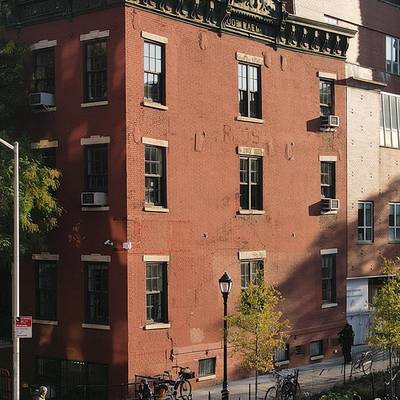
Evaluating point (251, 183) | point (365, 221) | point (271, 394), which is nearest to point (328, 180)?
point (365, 221)

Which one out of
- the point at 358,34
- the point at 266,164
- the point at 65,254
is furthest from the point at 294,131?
the point at 65,254

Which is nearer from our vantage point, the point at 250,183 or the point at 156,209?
the point at 156,209

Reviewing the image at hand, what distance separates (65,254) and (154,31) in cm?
820

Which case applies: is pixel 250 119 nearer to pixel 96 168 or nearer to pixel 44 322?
pixel 96 168

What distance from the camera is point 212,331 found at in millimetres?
30547

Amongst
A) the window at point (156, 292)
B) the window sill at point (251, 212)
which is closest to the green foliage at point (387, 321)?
the window sill at point (251, 212)

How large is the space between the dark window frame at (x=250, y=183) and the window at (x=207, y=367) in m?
5.92

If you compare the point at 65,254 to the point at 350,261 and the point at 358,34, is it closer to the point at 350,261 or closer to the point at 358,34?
the point at 350,261

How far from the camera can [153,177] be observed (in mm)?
28719

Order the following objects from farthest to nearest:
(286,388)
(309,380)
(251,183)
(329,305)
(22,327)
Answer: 1. (329,305)
2. (251,183)
3. (309,380)
4. (286,388)
5. (22,327)

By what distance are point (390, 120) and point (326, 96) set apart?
5713mm

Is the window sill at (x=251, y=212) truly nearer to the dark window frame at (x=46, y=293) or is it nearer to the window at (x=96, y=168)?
the window at (x=96, y=168)

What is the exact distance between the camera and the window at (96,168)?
2831 centimetres

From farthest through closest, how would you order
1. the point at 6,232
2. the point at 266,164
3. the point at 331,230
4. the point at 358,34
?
the point at 358,34
the point at 331,230
the point at 266,164
the point at 6,232
